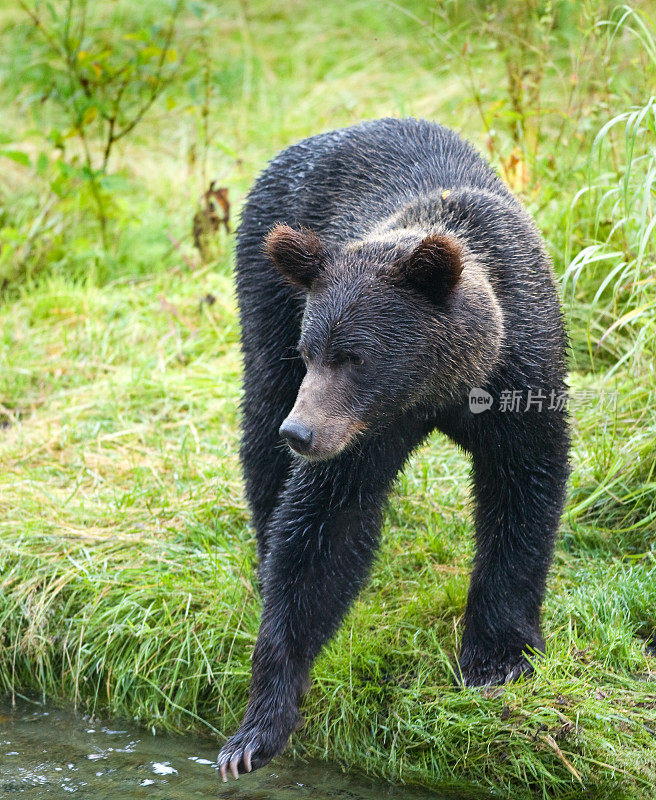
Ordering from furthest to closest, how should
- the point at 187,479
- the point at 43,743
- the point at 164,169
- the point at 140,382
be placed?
the point at 164,169, the point at 140,382, the point at 187,479, the point at 43,743

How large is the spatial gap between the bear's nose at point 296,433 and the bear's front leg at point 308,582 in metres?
0.42

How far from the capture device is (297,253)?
12.0ft

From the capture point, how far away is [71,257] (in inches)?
314

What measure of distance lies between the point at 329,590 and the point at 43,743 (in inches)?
58.3

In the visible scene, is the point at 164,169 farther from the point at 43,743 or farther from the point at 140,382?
the point at 43,743

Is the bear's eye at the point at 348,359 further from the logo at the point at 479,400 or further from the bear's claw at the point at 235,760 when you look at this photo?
the bear's claw at the point at 235,760

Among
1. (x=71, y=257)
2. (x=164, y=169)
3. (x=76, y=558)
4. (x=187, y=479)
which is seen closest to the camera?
(x=76, y=558)

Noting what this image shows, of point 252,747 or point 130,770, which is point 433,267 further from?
point 130,770

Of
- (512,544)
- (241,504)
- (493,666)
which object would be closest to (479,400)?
(512,544)

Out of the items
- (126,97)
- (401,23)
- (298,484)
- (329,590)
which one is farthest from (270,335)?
(401,23)

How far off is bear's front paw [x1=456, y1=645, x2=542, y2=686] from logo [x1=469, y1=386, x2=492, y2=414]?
3.34 ft

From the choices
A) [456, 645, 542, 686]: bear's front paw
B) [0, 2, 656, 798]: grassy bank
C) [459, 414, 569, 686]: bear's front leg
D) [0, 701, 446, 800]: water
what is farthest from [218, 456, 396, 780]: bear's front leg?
[456, 645, 542, 686]: bear's front paw

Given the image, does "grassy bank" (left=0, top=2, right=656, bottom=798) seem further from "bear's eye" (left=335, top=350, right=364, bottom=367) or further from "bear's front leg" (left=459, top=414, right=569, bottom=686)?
"bear's eye" (left=335, top=350, right=364, bottom=367)

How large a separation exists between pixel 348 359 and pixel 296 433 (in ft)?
1.11
